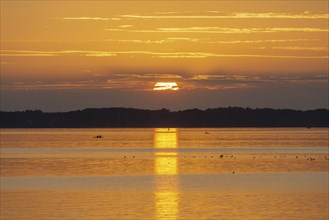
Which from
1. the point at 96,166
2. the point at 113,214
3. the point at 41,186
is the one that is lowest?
the point at 113,214

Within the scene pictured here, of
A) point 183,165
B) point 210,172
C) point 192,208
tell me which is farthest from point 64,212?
point 183,165

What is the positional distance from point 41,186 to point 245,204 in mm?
16745

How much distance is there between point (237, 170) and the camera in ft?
234

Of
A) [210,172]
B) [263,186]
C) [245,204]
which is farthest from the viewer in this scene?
[210,172]

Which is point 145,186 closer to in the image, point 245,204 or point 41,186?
point 41,186

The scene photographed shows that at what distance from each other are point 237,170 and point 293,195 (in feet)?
83.8

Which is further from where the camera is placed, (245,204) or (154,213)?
(245,204)

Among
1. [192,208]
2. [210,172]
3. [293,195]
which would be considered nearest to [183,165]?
[210,172]

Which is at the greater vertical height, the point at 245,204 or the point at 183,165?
the point at 183,165

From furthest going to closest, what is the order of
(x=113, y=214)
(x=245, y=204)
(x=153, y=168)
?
1. (x=153, y=168)
2. (x=245, y=204)
3. (x=113, y=214)

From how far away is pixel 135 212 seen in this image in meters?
38.2

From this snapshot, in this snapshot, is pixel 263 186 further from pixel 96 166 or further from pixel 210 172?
pixel 96 166

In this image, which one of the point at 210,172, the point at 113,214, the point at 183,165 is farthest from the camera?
the point at 183,165

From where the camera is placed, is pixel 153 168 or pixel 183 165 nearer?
pixel 153 168
